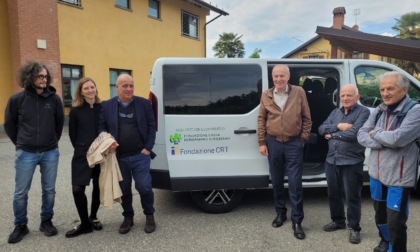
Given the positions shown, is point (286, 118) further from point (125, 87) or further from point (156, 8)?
point (156, 8)

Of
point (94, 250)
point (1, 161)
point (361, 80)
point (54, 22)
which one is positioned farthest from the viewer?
point (54, 22)

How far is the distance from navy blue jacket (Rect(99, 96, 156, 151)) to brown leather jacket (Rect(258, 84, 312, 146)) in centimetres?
117

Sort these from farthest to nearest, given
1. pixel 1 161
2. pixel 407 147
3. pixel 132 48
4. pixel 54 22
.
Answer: pixel 132 48
pixel 54 22
pixel 1 161
pixel 407 147

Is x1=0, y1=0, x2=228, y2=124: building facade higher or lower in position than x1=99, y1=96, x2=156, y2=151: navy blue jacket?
higher

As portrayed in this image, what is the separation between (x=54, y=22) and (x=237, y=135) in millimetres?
9681

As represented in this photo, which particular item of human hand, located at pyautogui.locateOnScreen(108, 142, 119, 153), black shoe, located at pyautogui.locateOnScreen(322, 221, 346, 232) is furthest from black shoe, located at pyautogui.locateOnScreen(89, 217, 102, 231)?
black shoe, located at pyautogui.locateOnScreen(322, 221, 346, 232)

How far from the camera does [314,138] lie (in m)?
4.00

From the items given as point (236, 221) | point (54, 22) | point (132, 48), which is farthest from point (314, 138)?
point (132, 48)

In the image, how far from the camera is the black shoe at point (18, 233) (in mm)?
3205

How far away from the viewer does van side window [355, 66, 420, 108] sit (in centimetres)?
390

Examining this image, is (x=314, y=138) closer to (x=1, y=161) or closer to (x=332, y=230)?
(x=332, y=230)

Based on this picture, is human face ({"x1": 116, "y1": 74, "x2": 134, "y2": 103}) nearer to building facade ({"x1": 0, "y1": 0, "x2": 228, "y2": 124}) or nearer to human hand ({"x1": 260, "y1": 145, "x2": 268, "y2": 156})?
human hand ({"x1": 260, "y1": 145, "x2": 268, "y2": 156})

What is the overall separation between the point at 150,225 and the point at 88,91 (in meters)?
1.58

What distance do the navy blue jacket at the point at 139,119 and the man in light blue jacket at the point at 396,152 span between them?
2082mm
